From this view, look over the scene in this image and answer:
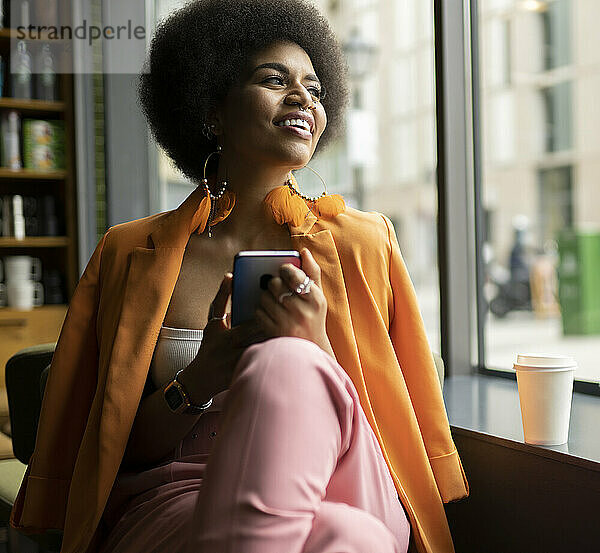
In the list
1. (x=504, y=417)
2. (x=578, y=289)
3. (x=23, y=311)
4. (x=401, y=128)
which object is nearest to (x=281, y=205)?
(x=504, y=417)

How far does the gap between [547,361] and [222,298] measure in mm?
633

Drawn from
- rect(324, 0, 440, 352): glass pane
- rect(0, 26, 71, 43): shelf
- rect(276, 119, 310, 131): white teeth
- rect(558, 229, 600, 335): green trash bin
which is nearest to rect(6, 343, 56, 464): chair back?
rect(276, 119, 310, 131): white teeth

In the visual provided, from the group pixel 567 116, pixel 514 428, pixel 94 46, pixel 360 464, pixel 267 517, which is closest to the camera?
pixel 267 517

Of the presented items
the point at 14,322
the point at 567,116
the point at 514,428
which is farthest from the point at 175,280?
the point at 567,116

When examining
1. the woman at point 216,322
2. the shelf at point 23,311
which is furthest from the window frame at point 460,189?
the shelf at point 23,311

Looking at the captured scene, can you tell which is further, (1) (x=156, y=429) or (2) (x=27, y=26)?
(2) (x=27, y=26)

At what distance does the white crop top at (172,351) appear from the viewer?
4.71 feet

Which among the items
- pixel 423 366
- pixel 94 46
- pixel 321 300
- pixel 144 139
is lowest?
pixel 423 366

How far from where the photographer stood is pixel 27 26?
4070 mm

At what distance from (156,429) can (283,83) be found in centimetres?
69

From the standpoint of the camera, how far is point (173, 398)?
1344mm

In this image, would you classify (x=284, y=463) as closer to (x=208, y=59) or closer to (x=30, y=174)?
(x=208, y=59)

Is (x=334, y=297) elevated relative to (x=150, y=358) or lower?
elevated

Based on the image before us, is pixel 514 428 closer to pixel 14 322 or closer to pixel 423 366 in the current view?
pixel 423 366
